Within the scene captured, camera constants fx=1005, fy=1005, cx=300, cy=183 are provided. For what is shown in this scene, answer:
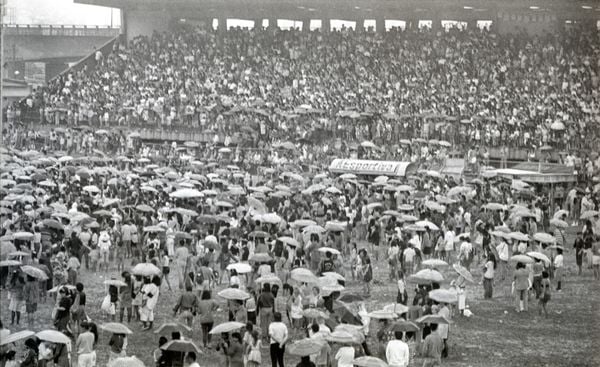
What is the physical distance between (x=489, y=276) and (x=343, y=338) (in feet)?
28.5

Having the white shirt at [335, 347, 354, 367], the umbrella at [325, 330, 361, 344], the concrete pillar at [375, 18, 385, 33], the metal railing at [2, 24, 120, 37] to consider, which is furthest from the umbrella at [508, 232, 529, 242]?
the metal railing at [2, 24, 120, 37]

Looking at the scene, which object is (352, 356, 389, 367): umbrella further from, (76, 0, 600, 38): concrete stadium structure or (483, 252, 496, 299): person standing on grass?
(76, 0, 600, 38): concrete stadium structure

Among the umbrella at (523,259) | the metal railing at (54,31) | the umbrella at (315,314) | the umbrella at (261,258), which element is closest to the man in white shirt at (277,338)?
the umbrella at (315,314)

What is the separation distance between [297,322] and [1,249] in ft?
22.9

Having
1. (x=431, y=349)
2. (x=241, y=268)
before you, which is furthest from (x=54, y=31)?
(x=431, y=349)

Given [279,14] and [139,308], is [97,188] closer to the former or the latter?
[139,308]

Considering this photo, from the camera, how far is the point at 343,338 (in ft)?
47.2

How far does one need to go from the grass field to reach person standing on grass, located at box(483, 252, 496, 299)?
0.21 metres

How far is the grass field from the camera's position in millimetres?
18000

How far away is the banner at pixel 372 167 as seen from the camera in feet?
116

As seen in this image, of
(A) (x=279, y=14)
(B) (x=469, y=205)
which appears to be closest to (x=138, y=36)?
(A) (x=279, y=14)

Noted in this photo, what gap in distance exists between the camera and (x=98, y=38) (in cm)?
7181

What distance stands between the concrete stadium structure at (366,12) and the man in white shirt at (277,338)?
34.5m

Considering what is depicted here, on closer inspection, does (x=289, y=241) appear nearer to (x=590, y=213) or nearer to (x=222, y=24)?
(x=590, y=213)
